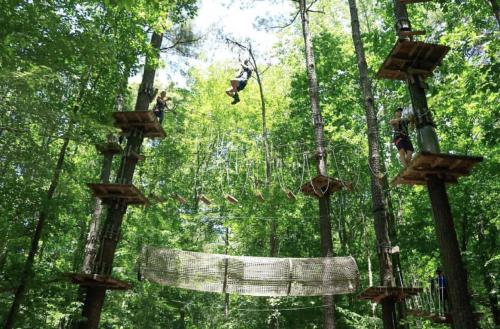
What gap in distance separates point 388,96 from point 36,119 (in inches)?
406

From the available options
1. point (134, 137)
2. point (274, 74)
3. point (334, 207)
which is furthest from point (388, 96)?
point (134, 137)

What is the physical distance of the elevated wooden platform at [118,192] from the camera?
6127 millimetres

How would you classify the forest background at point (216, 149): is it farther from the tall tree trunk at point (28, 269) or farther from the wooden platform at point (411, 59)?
the wooden platform at point (411, 59)

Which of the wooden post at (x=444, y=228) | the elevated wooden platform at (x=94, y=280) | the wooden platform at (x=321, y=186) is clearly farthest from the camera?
the wooden platform at (x=321, y=186)

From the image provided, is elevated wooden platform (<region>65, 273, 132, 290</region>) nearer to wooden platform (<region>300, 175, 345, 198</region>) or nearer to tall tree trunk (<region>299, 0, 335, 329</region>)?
wooden platform (<region>300, 175, 345, 198</region>)

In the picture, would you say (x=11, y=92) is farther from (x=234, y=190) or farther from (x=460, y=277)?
(x=234, y=190)

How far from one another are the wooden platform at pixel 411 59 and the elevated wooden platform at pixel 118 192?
3.94 metres

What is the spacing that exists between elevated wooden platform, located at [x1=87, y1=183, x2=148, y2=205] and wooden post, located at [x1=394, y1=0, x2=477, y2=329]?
414 cm

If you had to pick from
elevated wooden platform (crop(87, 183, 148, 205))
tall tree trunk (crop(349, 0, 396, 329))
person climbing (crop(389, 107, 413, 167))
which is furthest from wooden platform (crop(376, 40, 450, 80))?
elevated wooden platform (crop(87, 183, 148, 205))

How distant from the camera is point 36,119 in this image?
4703mm

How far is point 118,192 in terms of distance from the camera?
20.9ft

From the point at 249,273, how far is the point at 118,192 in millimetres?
2386

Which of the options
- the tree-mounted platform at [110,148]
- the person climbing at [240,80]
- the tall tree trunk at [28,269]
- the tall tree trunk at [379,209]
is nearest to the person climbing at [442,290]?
the tall tree trunk at [379,209]

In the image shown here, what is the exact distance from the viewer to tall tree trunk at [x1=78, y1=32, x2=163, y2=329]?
5946 millimetres
